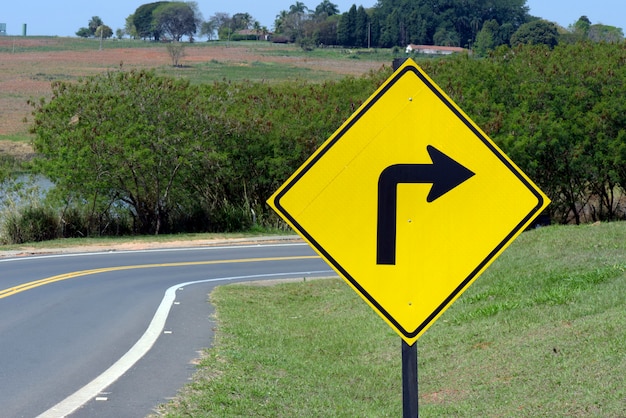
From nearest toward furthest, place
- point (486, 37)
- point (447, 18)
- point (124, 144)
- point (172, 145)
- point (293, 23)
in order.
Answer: point (124, 144) → point (172, 145) → point (486, 37) → point (447, 18) → point (293, 23)

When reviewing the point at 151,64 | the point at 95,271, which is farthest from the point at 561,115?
the point at 151,64

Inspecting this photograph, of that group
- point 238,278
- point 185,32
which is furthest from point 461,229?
point 185,32

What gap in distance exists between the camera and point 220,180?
107ft

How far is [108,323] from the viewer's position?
13414 millimetres

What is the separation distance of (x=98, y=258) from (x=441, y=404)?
17.2 meters

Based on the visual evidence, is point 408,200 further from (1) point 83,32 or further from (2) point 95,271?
(1) point 83,32

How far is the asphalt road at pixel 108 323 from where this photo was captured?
8609 mm

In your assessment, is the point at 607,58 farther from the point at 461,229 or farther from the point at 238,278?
the point at 461,229

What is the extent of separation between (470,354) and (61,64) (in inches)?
3280

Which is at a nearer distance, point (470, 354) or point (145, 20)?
point (470, 354)

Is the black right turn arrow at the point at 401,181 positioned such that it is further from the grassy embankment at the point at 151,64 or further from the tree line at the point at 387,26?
the grassy embankment at the point at 151,64

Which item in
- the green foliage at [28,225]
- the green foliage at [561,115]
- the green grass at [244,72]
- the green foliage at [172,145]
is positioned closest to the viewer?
the green foliage at [28,225]

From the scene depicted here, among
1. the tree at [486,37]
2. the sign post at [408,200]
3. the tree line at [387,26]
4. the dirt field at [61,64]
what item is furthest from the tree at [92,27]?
the sign post at [408,200]

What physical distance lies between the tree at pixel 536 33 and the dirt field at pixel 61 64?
12.1 metres
